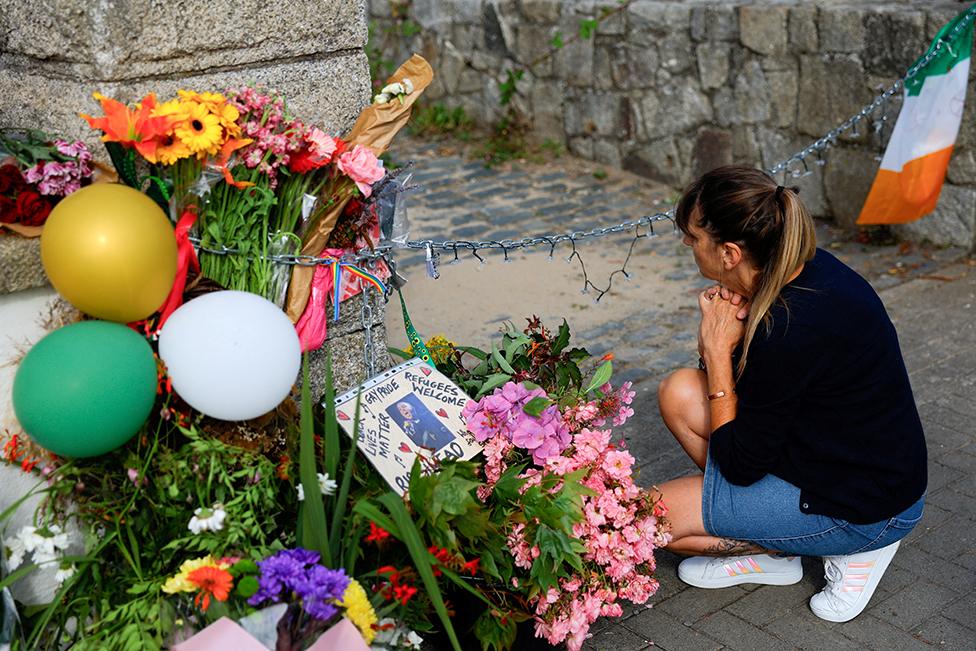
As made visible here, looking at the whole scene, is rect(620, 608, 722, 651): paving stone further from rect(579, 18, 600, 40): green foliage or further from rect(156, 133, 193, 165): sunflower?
rect(579, 18, 600, 40): green foliage

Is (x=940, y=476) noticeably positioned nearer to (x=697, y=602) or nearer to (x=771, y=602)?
(x=771, y=602)

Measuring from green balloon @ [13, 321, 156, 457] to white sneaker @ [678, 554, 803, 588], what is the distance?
166 centimetres

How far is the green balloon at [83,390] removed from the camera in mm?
2109

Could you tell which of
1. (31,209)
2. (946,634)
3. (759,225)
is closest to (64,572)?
(31,209)

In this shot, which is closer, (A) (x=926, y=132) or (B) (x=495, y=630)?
(B) (x=495, y=630)

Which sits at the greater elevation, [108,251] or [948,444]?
[108,251]

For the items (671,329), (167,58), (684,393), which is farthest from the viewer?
(671,329)

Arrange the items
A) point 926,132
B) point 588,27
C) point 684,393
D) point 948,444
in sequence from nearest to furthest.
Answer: point 684,393, point 948,444, point 926,132, point 588,27

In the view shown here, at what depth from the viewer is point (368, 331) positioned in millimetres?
2939

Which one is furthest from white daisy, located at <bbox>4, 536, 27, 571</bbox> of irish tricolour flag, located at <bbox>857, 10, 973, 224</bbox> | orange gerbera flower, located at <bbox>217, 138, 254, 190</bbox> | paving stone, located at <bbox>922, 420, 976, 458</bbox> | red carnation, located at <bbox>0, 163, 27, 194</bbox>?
irish tricolour flag, located at <bbox>857, 10, 973, 224</bbox>

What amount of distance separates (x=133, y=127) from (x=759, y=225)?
149 cm

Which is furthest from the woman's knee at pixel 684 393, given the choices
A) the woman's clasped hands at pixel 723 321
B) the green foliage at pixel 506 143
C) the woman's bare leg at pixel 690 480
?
the green foliage at pixel 506 143

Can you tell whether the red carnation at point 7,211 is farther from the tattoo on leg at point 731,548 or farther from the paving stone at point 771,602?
the paving stone at point 771,602

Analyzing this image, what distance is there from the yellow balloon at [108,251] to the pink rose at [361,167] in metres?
0.48
